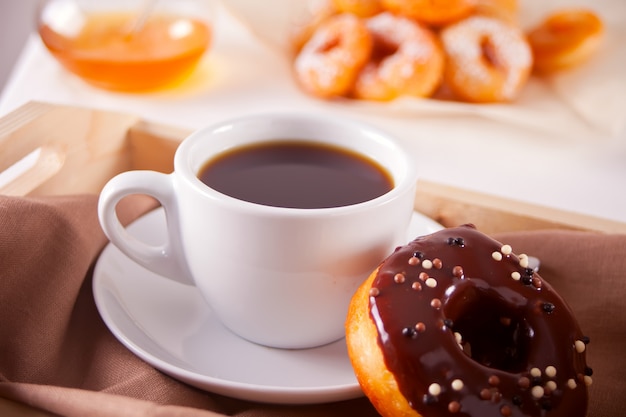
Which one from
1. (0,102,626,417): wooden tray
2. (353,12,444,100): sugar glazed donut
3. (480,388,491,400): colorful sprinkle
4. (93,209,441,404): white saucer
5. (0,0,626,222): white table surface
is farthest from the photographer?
(353,12,444,100): sugar glazed donut

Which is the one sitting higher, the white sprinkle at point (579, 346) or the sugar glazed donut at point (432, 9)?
the white sprinkle at point (579, 346)

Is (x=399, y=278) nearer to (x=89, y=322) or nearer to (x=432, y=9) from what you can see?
(x=89, y=322)

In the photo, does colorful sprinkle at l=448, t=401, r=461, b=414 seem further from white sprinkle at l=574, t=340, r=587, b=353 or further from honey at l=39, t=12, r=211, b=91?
honey at l=39, t=12, r=211, b=91

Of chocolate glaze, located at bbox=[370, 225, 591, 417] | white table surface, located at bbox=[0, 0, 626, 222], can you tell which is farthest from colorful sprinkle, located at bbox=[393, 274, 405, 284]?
white table surface, located at bbox=[0, 0, 626, 222]

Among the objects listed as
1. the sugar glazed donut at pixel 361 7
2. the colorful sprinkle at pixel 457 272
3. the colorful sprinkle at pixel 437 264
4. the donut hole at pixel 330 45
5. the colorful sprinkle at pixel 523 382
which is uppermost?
the colorful sprinkle at pixel 437 264

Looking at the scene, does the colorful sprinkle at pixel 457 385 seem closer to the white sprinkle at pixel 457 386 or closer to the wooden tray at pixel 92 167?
the white sprinkle at pixel 457 386

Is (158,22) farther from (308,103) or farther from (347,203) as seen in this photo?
(347,203)

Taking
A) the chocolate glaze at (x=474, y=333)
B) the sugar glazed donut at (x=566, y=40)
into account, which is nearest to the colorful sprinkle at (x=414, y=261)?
the chocolate glaze at (x=474, y=333)
